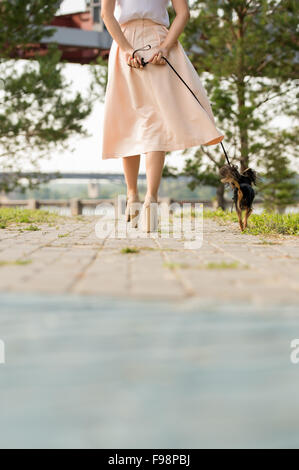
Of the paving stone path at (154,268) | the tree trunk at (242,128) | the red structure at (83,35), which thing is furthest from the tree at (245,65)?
the paving stone path at (154,268)

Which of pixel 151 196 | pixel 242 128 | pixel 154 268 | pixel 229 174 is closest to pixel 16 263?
pixel 154 268

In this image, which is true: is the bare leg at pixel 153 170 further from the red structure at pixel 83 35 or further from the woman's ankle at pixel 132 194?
the red structure at pixel 83 35

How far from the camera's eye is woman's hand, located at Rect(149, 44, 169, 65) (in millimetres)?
4266

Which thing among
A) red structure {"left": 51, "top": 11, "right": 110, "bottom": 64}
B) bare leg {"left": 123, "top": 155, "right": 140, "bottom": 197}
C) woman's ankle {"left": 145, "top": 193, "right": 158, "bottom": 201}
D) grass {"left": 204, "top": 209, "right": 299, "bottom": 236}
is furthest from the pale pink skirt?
red structure {"left": 51, "top": 11, "right": 110, "bottom": 64}

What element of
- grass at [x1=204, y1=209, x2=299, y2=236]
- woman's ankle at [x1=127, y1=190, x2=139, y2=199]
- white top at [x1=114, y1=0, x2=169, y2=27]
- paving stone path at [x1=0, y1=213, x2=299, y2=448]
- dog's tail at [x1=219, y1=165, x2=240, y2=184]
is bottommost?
paving stone path at [x1=0, y1=213, x2=299, y2=448]

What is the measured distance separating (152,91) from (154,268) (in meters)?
2.22

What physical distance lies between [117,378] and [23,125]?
11.1 meters

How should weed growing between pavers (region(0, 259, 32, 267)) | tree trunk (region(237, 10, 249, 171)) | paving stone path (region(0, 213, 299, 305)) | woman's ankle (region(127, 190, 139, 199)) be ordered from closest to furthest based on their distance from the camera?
paving stone path (region(0, 213, 299, 305)) < weed growing between pavers (region(0, 259, 32, 267)) < woman's ankle (region(127, 190, 139, 199)) < tree trunk (region(237, 10, 249, 171))

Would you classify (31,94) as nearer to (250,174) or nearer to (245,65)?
(245,65)

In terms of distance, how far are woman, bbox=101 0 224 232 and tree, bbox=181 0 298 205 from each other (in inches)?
269

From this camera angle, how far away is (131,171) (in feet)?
15.5

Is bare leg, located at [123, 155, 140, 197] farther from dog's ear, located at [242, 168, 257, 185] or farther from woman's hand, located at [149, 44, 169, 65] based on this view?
dog's ear, located at [242, 168, 257, 185]

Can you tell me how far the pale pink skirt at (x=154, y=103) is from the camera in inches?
170

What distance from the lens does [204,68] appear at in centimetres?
1198
